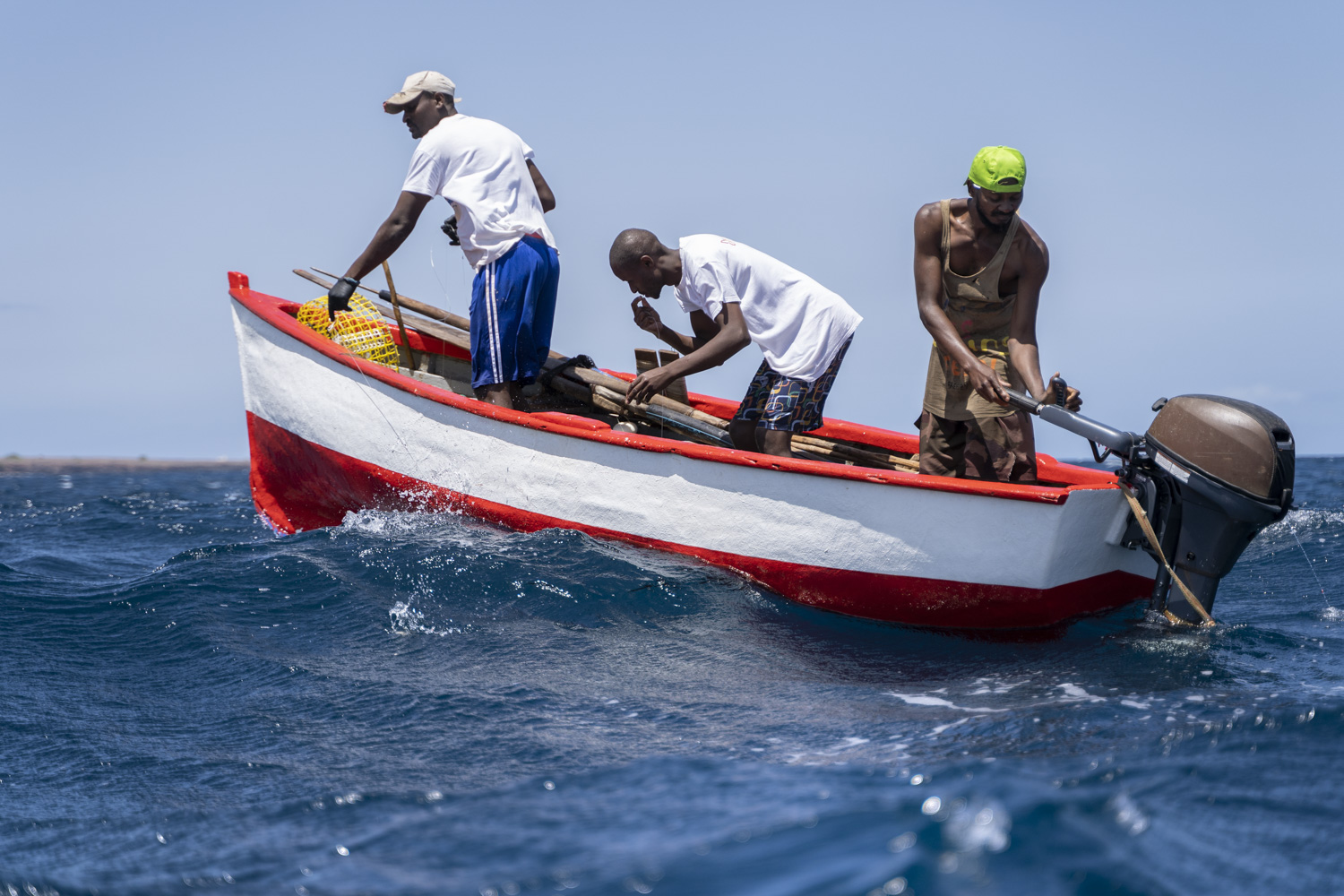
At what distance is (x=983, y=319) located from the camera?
5.10 meters

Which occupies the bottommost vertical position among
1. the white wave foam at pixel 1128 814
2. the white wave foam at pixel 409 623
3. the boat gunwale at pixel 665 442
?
the white wave foam at pixel 409 623

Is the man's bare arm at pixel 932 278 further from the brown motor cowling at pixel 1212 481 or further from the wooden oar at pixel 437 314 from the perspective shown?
the wooden oar at pixel 437 314

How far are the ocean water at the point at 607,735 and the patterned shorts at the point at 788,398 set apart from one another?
0.80 metres

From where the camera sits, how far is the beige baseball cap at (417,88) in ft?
19.4

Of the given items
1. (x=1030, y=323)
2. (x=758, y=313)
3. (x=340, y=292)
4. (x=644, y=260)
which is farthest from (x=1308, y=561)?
(x=340, y=292)

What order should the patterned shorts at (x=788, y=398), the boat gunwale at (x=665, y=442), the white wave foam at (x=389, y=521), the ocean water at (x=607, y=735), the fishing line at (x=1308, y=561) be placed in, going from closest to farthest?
1. the ocean water at (x=607, y=735)
2. the boat gunwale at (x=665, y=442)
3. the patterned shorts at (x=788, y=398)
4. the white wave foam at (x=389, y=521)
5. the fishing line at (x=1308, y=561)

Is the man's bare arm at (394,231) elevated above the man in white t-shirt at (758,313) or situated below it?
above

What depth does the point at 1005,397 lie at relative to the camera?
460 centimetres

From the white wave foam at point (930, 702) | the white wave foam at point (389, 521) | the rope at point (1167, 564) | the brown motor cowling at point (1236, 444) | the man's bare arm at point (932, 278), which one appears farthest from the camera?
the white wave foam at point (389, 521)

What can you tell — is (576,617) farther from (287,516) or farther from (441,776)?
(287,516)

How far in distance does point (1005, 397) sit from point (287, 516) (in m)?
4.55

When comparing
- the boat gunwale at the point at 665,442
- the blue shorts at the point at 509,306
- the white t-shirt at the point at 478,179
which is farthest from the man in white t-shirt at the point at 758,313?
the white t-shirt at the point at 478,179

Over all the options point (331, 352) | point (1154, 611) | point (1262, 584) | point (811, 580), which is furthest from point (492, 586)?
point (1262, 584)

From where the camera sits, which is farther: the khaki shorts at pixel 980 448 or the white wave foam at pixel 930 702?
the khaki shorts at pixel 980 448
